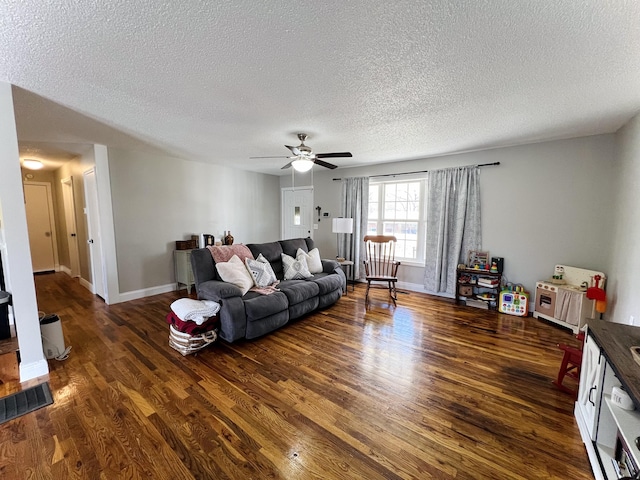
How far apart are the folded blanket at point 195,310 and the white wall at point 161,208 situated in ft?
7.19

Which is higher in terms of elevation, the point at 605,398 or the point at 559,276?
the point at 559,276

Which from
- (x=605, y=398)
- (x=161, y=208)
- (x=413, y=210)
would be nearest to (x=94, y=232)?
(x=161, y=208)

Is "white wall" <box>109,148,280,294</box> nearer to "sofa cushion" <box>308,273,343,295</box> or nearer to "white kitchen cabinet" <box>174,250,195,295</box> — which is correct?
"white kitchen cabinet" <box>174,250,195,295</box>

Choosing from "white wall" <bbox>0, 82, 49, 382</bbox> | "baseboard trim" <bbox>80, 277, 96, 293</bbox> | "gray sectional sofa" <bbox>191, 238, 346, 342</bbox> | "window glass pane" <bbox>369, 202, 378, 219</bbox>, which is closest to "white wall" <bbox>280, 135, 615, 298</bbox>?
"window glass pane" <bbox>369, 202, 378, 219</bbox>

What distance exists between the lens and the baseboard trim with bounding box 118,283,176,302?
4176mm

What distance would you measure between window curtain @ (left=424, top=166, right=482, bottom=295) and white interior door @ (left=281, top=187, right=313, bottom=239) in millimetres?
2676

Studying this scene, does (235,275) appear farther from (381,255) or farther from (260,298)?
(381,255)

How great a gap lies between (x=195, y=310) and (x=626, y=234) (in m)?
4.33

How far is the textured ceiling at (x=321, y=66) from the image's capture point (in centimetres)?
133

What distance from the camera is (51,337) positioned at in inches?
97.7

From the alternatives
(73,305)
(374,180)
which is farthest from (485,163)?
(73,305)

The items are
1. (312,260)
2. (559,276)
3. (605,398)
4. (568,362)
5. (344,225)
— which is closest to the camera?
(605,398)

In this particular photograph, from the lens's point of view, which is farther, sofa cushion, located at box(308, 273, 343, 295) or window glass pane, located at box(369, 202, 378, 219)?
window glass pane, located at box(369, 202, 378, 219)

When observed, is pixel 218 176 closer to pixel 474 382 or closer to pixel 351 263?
pixel 351 263
